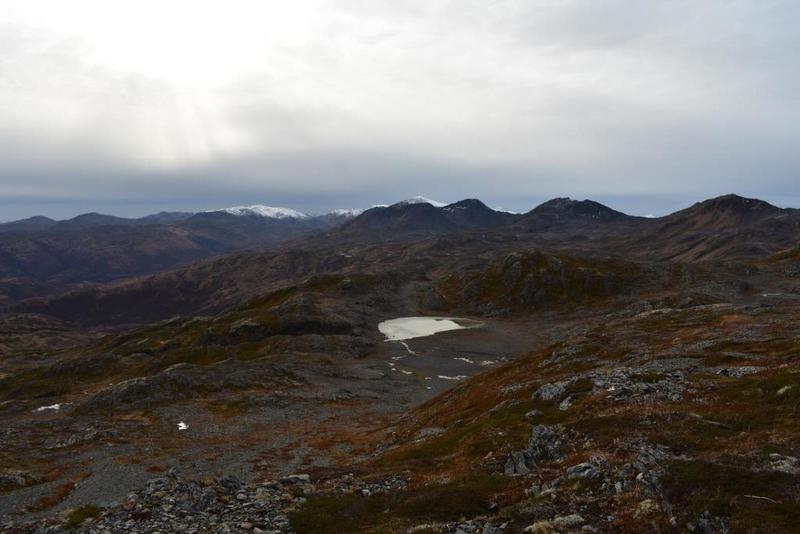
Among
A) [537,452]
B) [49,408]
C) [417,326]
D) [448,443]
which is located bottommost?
[49,408]

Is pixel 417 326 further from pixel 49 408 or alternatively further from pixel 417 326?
pixel 49 408

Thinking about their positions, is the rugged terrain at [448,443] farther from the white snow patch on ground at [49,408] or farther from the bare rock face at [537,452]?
the white snow patch on ground at [49,408]

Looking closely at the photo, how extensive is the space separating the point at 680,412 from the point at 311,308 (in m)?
165

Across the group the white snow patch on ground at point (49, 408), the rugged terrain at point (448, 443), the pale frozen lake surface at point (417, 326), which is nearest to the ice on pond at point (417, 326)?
the pale frozen lake surface at point (417, 326)

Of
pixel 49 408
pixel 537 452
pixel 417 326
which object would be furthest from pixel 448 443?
pixel 417 326

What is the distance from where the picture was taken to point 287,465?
5653 centimetres

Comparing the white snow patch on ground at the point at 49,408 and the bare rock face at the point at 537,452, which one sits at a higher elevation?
the bare rock face at the point at 537,452

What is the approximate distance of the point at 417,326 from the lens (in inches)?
7274

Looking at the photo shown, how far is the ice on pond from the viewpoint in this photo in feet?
575

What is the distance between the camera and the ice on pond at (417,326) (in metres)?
175

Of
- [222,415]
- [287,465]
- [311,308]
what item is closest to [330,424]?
[222,415]

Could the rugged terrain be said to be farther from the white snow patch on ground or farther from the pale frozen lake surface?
the pale frozen lake surface

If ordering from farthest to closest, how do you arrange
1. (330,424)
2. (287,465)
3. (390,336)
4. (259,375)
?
(390,336) < (259,375) < (330,424) < (287,465)

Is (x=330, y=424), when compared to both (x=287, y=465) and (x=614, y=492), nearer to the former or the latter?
(x=287, y=465)
